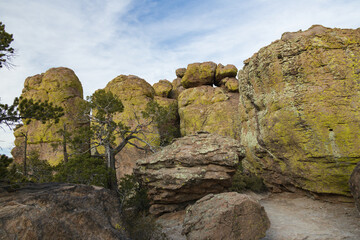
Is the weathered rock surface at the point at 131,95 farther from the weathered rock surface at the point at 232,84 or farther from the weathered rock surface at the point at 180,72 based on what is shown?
the weathered rock surface at the point at 232,84

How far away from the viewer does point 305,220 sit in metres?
8.96

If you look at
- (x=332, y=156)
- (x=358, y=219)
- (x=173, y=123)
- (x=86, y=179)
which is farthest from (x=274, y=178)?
(x=173, y=123)

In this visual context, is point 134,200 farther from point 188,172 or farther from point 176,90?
point 176,90

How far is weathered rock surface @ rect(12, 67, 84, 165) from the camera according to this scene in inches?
1001

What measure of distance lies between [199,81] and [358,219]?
21.7 metres

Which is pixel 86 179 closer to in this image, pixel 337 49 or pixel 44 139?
pixel 337 49

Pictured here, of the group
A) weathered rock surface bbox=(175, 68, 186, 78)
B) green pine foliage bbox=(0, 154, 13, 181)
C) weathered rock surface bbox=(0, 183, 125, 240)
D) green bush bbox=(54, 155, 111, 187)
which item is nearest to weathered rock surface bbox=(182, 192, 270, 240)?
weathered rock surface bbox=(0, 183, 125, 240)

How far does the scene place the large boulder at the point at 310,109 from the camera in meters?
10.0

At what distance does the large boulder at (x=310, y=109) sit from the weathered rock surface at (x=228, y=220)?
4.74 metres

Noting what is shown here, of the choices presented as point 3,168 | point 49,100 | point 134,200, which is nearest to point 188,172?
point 134,200

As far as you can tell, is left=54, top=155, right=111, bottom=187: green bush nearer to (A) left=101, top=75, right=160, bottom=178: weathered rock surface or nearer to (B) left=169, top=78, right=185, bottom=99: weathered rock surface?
(A) left=101, top=75, right=160, bottom=178: weathered rock surface

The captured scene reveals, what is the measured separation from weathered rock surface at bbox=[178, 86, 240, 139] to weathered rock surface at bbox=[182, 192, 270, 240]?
1510 centimetres

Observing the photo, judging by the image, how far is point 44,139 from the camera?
84.2 feet

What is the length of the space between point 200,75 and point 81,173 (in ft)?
67.1
